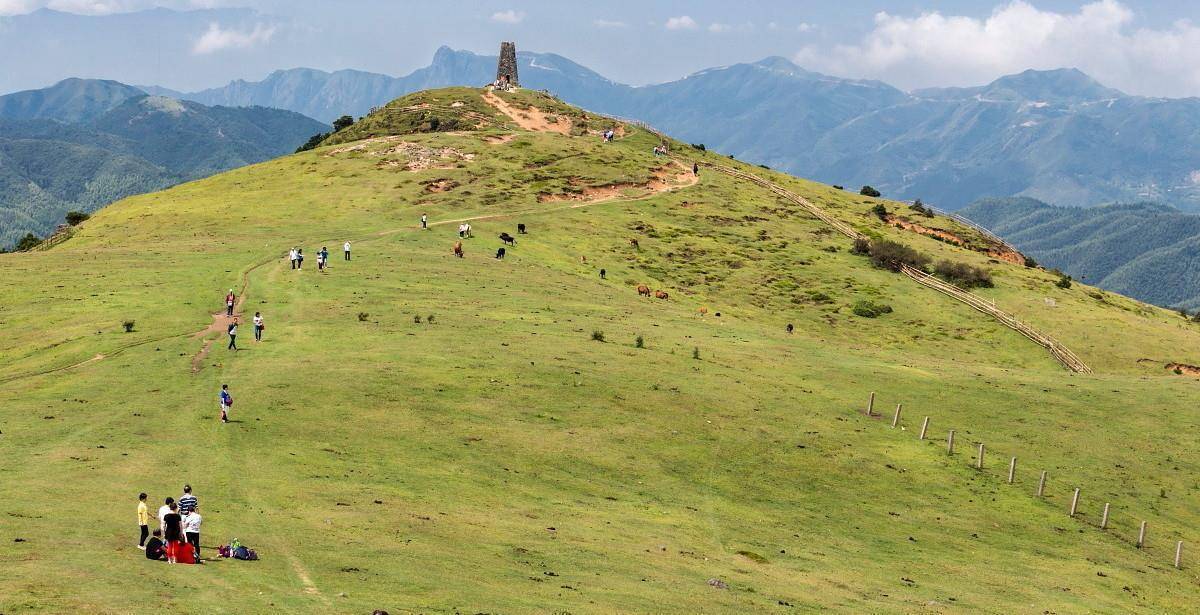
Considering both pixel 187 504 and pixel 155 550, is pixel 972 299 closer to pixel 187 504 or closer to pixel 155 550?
pixel 187 504

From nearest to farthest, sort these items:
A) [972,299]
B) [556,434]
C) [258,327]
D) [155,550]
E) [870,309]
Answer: [155,550] → [556,434] → [258,327] → [870,309] → [972,299]

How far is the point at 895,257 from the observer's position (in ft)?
387

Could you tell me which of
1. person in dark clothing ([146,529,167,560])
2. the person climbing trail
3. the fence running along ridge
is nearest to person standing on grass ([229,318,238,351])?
the person climbing trail

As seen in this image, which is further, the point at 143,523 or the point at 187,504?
the point at 187,504

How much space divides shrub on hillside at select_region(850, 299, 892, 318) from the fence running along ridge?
9838 mm

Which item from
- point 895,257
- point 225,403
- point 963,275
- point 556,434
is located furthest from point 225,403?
point 963,275

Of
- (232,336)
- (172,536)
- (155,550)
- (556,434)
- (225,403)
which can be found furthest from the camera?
(232,336)

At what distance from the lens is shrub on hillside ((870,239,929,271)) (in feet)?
385

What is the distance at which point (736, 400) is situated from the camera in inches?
2421

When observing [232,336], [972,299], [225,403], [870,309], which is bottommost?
[225,403]

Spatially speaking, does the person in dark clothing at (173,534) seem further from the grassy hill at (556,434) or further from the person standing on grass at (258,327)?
the person standing on grass at (258,327)

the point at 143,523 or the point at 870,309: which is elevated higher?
the point at 870,309

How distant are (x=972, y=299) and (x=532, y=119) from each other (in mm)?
86938

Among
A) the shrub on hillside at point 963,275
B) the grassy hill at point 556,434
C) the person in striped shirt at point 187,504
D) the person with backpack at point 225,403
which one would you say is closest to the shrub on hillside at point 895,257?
the shrub on hillside at point 963,275
